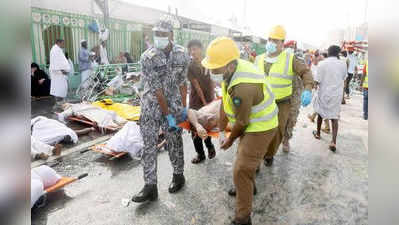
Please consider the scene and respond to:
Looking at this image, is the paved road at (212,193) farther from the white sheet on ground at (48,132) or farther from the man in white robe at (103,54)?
the man in white robe at (103,54)

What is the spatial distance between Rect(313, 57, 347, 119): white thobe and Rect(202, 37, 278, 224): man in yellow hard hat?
9.28 feet

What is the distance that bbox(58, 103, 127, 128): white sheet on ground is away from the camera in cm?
532

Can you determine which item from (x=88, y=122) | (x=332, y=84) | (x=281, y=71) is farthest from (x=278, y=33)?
(x=88, y=122)

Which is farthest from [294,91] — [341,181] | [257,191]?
[257,191]

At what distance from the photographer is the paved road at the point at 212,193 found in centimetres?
276

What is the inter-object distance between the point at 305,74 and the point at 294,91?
28.5 inches

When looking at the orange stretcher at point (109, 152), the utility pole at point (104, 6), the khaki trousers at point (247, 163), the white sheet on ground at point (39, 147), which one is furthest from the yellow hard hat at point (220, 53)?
the utility pole at point (104, 6)

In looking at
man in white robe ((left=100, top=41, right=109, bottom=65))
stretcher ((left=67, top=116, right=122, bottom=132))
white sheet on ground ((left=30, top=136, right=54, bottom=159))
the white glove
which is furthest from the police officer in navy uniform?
man in white robe ((left=100, top=41, right=109, bottom=65))

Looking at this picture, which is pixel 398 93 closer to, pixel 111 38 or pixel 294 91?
pixel 294 91

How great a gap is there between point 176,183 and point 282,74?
1.95 metres

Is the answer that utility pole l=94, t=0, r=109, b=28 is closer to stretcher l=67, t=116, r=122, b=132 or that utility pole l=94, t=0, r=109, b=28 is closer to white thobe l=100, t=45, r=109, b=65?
white thobe l=100, t=45, r=109, b=65

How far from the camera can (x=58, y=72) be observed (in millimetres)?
7469

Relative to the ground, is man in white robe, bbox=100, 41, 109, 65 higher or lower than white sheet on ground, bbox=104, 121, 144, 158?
higher

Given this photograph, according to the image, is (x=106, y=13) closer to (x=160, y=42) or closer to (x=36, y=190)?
(x=160, y=42)
